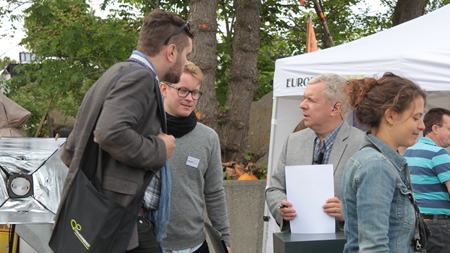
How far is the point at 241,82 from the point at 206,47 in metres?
1.58

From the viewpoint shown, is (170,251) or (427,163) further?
(427,163)

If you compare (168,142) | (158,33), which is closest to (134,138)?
(168,142)

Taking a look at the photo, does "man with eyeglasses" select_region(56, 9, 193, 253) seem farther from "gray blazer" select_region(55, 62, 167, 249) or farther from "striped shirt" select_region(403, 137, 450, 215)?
"striped shirt" select_region(403, 137, 450, 215)

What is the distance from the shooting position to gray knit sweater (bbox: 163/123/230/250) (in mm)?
3029

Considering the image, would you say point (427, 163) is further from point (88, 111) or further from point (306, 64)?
point (88, 111)

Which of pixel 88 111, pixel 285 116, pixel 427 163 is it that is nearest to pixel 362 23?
pixel 285 116

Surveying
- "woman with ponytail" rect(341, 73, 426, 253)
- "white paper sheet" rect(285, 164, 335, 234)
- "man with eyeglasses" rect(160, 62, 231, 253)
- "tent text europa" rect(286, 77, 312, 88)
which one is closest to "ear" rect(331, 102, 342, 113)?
"white paper sheet" rect(285, 164, 335, 234)

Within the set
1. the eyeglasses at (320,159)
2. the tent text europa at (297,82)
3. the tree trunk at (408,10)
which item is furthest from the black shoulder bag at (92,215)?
the tree trunk at (408,10)

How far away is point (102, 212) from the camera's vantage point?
207 centimetres

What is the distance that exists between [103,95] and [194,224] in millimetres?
1187

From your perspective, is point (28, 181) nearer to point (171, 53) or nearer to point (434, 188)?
point (171, 53)

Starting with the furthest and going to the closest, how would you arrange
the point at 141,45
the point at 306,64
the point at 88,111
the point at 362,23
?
the point at 362,23
the point at 306,64
the point at 141,45
the point at 88,111

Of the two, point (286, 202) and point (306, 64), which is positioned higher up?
point (306, 64)

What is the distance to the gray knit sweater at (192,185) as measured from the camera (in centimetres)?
303
